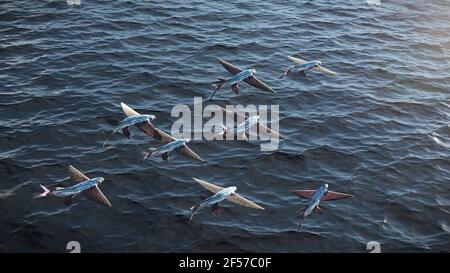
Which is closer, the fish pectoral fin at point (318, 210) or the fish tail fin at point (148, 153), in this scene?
the fish pectoral fin at point (318, 210)

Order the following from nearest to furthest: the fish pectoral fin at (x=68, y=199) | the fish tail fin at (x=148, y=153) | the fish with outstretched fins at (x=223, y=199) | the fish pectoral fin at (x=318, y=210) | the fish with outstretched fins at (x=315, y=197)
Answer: the fish pectoral fin at (x=68, y=199), the fish pectoral fin at (x=318, y=210), the fish with outstretched fins at (x=223, y=199), the fish with outstretched fins at (x=315, y=197), the fish tail fin at (x=148, y=153)

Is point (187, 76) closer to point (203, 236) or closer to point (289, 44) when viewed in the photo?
point (289, 44)

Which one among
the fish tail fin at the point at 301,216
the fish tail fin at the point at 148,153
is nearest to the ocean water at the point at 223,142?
the fish tail fin at the point at 301,216

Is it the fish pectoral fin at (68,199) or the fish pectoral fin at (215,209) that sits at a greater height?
the fish pectoral fin at (68,199)

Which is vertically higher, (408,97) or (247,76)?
(247,76)

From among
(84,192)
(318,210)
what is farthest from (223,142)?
(84,192)

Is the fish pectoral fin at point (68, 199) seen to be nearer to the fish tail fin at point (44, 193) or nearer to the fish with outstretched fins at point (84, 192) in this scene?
the fish with outstretched fins at point (84, 192)

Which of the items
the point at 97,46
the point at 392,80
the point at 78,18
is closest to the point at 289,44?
the point at 392,80

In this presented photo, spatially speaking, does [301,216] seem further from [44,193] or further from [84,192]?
[44,193]
